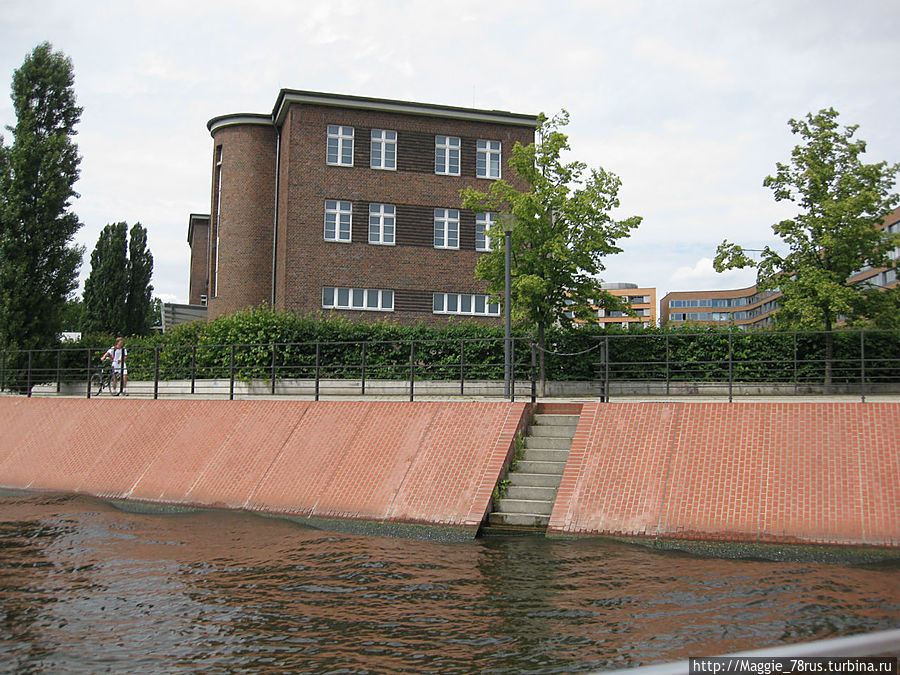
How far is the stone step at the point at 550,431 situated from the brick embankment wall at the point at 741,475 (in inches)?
30.8

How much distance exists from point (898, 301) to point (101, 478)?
20712mm

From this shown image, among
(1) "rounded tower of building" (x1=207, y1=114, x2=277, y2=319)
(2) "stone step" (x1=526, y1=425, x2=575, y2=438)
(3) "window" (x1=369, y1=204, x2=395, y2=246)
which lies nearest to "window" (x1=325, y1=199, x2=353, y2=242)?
(3) "window" (x1=369, y1=204, x2=395, y2=246)

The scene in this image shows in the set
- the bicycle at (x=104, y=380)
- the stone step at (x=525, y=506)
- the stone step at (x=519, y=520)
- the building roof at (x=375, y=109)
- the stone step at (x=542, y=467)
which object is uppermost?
the building roof at (x=375, y=109)

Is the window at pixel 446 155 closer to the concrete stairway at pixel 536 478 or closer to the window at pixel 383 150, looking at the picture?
the window at pixel 383 150

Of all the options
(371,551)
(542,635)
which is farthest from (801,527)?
(371,551)

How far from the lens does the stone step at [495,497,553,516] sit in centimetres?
1166

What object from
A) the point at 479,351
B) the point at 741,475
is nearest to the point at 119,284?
the point at 479,351

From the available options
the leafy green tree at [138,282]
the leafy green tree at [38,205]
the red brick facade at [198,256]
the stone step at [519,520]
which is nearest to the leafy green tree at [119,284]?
the leafy green tree at [138,282]

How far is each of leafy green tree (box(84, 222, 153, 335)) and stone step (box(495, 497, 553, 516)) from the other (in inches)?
1714

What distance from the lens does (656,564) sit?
930 centimetres

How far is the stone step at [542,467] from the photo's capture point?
12523mm

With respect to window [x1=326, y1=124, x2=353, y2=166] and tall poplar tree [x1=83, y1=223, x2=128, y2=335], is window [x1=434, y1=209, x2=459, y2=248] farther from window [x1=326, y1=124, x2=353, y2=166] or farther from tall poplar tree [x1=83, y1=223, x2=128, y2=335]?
tall poplar tree [x1=83, y1=223, x2=128, y2=335]

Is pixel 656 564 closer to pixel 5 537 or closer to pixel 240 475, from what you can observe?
pixel 240 475

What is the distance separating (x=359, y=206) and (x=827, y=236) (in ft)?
57.1
